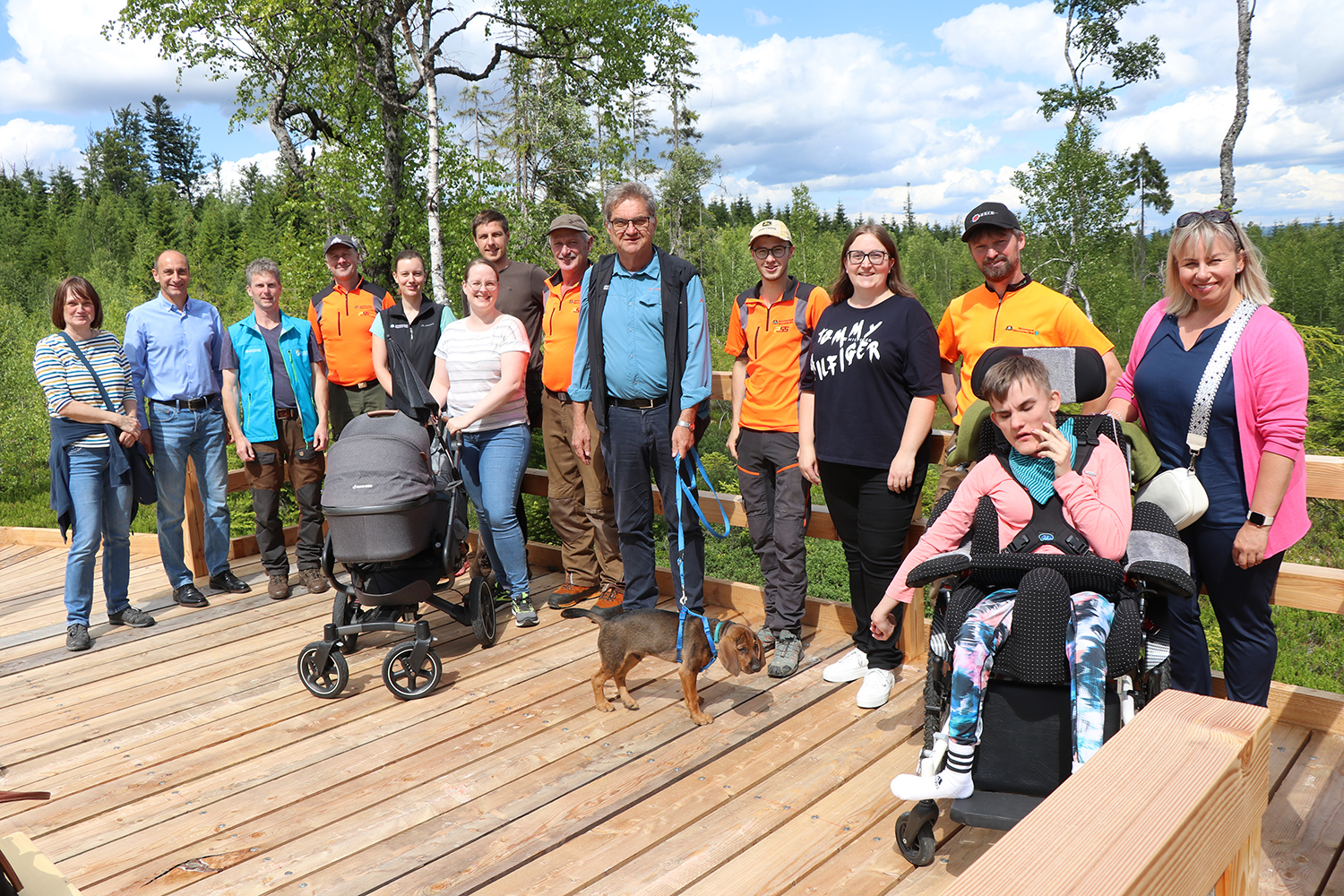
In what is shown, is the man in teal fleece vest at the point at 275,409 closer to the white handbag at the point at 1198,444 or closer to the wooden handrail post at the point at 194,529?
the wooden handrail post at the point at 194,529

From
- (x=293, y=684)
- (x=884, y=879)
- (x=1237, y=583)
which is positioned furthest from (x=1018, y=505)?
(x=293, y=684)

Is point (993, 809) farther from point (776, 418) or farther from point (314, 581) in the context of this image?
point (314, 581)

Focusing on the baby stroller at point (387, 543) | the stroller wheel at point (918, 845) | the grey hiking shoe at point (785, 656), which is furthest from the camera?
the grey hiking shoe at point (785, 656)

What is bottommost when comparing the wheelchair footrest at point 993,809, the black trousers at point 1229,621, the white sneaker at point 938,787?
the wheelchair footrest at point 993,809

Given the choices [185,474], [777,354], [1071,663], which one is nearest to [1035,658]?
[1071,663]

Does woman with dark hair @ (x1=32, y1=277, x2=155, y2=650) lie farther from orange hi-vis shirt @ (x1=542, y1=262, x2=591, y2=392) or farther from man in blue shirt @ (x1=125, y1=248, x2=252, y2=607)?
orange hi-vis shirt @ (x1=542, y1=262, x2=591, y2=392)

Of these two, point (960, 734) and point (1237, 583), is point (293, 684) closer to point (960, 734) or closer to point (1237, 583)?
point (960, 734)

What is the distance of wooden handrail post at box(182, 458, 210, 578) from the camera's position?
5.62 m

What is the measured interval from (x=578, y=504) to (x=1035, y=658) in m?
3.03

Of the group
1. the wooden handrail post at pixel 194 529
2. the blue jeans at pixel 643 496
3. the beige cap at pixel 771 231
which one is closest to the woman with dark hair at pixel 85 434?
the wooden handrail post at pixel 194 529

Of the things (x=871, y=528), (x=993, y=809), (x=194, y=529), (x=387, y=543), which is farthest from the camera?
(x=194, y=529)

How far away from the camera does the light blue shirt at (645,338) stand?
3.99m

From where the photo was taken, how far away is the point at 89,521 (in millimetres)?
4707

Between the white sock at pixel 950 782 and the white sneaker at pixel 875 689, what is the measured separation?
1.13 meters
